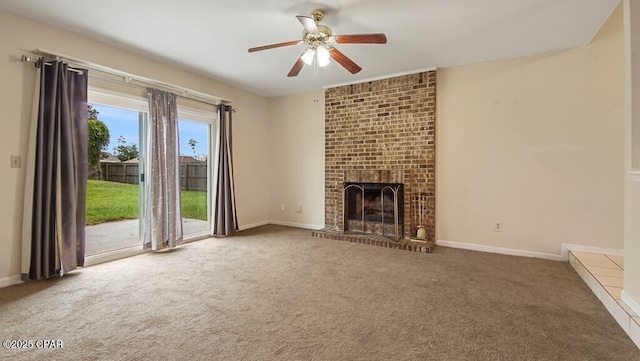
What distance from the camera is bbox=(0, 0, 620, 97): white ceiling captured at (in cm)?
249

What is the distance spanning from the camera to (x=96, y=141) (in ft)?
Answer: 11.2

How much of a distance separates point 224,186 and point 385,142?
269 cm

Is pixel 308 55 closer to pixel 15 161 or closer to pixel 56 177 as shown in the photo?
pixel 56 177

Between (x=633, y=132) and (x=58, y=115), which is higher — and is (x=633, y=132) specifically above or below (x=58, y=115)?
below

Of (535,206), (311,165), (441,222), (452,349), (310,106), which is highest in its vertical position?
(310,106)

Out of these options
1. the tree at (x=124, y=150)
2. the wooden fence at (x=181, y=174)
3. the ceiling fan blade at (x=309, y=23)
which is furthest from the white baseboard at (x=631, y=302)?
the tree at (x=124, y=150)

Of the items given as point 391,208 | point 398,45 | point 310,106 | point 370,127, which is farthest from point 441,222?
point 310,106

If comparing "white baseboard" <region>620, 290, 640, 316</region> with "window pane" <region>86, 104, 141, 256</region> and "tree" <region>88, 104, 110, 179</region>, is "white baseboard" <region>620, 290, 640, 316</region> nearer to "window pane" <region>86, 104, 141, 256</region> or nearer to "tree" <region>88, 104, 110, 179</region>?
"window pane" <region>86, 104, 141, 256</region>

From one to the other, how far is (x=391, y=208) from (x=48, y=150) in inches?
164

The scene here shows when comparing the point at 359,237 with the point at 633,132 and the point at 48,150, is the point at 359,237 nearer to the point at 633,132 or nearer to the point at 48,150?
the point at 633,132

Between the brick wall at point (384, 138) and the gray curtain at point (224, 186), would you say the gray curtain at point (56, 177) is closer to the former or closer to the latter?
the gray curtain at point (224, 186)

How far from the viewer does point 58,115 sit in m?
2.85

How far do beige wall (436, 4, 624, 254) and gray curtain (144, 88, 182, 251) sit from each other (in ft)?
12.2

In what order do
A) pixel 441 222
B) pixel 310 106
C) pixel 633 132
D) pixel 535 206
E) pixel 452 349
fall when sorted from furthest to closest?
pixel 310 106 < pixel 441 222 < pixel 535 206 < pixel 633 132 < pixel 452 349
